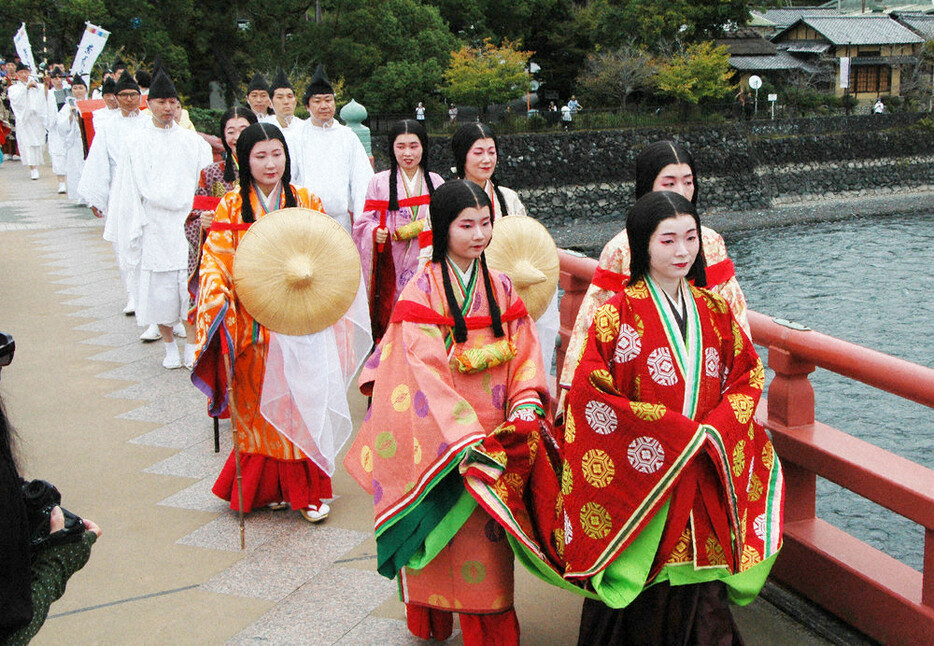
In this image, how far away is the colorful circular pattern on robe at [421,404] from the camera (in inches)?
119

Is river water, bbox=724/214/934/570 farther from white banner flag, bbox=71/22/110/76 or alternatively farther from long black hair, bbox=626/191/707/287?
white banner flag, bbox=71/22/110/76

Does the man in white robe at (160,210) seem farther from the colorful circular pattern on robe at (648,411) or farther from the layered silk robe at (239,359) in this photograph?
the colorful circular pattern on robe at (648,411)

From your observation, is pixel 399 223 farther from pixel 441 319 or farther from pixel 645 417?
pixel 645 417

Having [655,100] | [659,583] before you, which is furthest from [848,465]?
[655,100]

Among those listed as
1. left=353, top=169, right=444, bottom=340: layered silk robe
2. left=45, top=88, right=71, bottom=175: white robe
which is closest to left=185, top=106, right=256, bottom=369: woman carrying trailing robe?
left=353, top=169, right=444, bottom=340: layered silk robe

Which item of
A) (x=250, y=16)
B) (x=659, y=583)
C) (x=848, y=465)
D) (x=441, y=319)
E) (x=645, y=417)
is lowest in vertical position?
(x=659, y=583)

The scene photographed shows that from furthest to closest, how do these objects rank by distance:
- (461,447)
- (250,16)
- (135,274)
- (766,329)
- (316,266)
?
(250,16) < (135,274) < (316,266) < (766,329) < (461,447)

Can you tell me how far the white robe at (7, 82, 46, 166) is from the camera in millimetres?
17266

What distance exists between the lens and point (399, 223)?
565 centimetres

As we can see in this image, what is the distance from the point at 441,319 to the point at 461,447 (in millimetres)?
456

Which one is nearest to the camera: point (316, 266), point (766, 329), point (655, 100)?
point (766, 329)

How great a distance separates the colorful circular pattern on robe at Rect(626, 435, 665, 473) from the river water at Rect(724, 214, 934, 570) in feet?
16.9

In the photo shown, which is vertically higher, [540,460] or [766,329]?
[766,329]

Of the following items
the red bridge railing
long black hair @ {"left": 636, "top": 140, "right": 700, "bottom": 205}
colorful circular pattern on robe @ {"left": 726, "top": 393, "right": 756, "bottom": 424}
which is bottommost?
the red bridge railing
